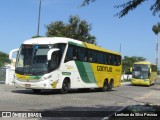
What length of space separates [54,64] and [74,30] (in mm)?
26902

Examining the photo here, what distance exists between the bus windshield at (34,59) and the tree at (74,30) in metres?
25.3

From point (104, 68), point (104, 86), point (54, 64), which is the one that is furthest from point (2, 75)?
point (54, 64)

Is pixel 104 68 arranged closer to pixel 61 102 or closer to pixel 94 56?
pixel 94 56

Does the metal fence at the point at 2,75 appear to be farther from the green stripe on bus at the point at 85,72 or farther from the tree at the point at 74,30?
the tree at the point at 74,30

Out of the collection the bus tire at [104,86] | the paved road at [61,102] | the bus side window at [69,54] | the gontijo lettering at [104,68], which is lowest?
the paved road at [61,102]

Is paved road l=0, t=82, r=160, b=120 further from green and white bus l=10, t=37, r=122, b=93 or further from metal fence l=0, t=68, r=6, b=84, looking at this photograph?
metal fence l=0, t=68, r=6, b=84

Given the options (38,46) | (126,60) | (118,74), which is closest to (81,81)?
(38,46)

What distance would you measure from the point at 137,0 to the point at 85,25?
40923 millimetres

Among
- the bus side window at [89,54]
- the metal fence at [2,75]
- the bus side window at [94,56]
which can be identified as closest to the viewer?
the bus side window at [89,54]

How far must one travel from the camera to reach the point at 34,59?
2389cm

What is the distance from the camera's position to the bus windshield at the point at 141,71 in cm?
5147

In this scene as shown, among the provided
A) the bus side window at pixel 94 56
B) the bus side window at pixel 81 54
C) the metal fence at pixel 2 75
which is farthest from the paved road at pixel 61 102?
the metal fence at pixel 2 75

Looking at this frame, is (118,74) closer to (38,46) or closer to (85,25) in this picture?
(38,46)

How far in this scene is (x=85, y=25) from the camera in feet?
165
